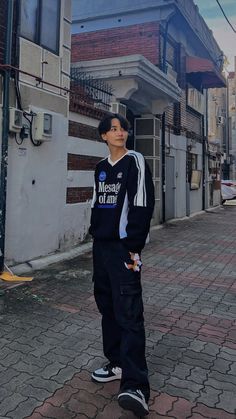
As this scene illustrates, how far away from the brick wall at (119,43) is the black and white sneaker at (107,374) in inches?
407

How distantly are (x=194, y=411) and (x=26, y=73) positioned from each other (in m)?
5.31

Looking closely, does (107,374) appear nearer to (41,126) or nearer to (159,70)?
(41,126)

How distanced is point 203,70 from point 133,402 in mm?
13261

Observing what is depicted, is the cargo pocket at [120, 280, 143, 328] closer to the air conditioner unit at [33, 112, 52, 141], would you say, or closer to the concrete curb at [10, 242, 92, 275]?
the concrete curb at [10, 242, 92, 275]

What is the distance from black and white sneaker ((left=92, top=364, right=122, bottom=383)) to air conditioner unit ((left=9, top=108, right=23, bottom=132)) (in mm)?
4011

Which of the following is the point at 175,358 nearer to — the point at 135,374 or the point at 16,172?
the point at 135,374

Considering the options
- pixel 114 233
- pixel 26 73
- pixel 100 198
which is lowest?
pixel 114 233

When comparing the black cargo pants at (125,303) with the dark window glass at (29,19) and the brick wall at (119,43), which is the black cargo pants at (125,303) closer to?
the dark window glass at (29,19)

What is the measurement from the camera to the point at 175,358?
A: 3475mm

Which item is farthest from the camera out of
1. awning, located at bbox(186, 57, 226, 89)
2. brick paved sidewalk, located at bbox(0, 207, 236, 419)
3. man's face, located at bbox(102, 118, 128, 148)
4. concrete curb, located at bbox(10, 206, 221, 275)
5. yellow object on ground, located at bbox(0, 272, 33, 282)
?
awning, located at bbox(186, 57, 226, 89)

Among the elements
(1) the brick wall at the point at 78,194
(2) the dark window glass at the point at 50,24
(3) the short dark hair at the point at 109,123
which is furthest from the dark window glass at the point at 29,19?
(3) the short dark hair at the point at 109,123

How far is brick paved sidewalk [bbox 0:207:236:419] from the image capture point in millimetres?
2754

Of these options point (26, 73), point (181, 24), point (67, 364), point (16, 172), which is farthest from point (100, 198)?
point (181, 24)

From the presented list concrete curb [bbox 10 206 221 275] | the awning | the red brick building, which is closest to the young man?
concrete curb [bbox 10 206 221 275]
